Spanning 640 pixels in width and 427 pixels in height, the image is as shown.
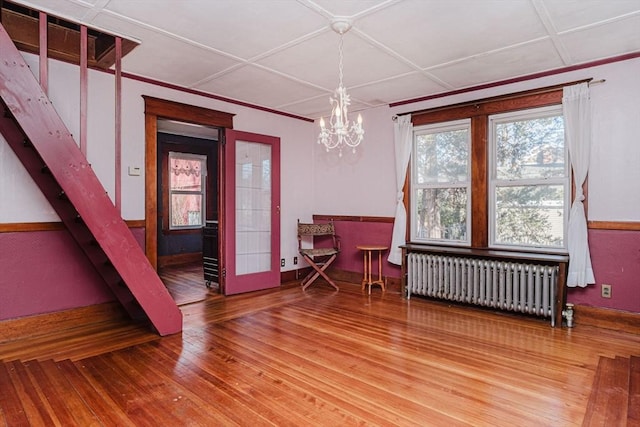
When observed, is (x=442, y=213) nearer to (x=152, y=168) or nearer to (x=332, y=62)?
(x=332, y=62)

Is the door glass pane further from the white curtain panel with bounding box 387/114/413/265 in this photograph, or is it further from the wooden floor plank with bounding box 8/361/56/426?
the wooden floor plank with bounding box 8/361/56/426

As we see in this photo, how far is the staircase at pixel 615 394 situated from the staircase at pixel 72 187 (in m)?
3.26

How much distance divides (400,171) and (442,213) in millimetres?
803

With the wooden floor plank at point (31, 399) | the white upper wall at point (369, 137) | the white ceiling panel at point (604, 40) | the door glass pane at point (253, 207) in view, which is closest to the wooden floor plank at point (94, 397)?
the wooden floor plank at point (31, 399)

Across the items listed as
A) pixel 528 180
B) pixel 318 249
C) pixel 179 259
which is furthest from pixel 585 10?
pixel 179 259

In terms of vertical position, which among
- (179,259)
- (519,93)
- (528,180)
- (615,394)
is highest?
(519,93)

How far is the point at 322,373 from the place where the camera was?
263 centimetres

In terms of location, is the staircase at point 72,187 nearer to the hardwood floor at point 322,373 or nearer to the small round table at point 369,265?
the hardwood floor at point 322,373

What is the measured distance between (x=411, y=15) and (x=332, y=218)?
3565mm

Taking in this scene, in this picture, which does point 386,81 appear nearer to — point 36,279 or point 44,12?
point 44,12

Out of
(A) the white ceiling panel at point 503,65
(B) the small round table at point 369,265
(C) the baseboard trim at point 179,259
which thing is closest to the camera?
(A) the white ceiling panel at point 503,65

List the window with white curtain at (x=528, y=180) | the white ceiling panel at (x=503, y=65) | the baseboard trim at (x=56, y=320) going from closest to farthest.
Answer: the baseboard trim at (x=56, y=320), the white ceiling panel at (x=503, y=65), the window with white curtain at (x=528, y=180)

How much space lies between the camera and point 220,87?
450cm

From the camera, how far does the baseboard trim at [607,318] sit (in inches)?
136
